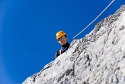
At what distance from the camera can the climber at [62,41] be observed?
35.9ft

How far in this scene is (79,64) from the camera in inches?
305

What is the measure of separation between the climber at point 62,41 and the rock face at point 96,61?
1.57 metres

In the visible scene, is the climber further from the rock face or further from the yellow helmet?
the rock face

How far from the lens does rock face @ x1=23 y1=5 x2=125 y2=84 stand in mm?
6188

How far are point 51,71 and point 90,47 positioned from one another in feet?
5.56

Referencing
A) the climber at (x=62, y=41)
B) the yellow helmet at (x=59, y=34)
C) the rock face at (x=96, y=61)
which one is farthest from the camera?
the yellow helmet at (x=59, y=34)

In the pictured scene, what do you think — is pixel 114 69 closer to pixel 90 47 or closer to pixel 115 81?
pixel 115 81

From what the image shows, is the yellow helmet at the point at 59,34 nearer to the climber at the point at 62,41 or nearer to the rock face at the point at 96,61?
the climber at the point at 62,41

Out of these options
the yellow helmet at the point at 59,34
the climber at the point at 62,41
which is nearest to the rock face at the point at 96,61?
the climber at the point at 62,41

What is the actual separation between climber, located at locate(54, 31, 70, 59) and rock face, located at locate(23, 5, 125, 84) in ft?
5.14

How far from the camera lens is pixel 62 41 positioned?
449 inches

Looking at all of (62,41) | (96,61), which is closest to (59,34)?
(62,41)

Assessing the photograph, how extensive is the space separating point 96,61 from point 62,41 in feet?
14.6

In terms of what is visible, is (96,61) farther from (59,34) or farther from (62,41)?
(59,34)
